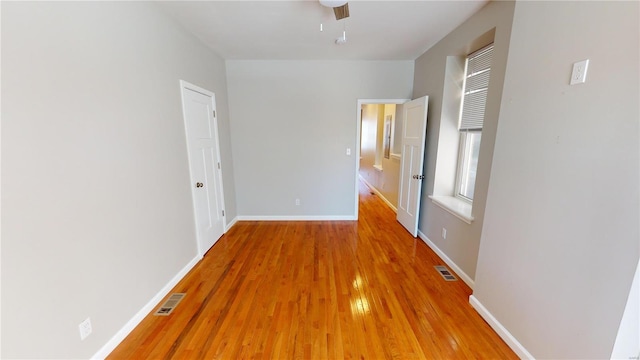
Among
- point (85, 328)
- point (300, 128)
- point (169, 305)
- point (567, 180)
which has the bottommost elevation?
point (169, 305)

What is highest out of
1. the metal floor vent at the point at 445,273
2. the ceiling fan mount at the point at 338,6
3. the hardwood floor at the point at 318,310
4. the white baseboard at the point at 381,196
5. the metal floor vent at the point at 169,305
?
the ceiling fan mount at the point at 338,6

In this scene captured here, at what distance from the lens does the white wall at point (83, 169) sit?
3.54 feet

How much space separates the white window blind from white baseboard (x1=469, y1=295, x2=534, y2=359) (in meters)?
1.68

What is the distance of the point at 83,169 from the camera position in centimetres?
139

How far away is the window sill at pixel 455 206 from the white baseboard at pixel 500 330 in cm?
73

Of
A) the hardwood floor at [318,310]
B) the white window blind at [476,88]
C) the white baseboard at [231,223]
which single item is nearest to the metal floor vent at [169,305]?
the hardwood floor at [318,310]

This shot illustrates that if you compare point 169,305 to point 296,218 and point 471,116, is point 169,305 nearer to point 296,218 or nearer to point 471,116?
point 296,218

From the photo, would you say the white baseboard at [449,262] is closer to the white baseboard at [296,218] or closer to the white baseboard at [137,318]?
the white baseboard at [296,218]

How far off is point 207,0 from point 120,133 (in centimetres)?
132

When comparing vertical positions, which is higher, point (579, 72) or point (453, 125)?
point (579, 72)

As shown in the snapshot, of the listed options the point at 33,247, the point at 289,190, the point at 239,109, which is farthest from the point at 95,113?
the point at 289,190

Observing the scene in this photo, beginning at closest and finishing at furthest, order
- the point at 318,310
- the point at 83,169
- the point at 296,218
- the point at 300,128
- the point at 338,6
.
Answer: the point at 83,169
the point at 338,6
the point at 318,310
the point at 300,128
the point at 296,218

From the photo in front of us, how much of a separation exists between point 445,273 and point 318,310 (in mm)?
1449

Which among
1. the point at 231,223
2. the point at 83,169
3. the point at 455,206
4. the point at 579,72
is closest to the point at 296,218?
the point at 231,223
